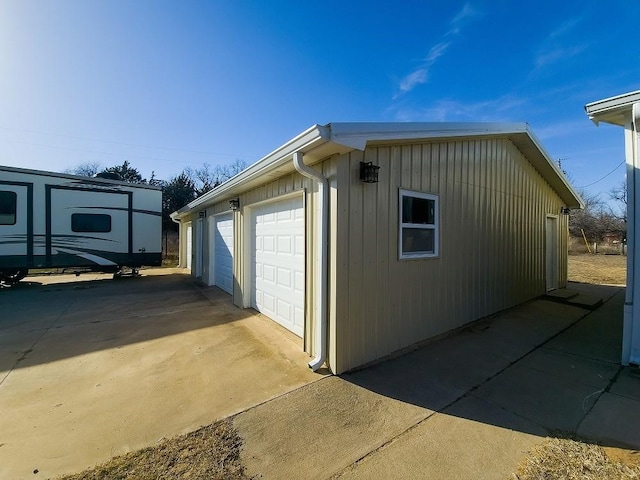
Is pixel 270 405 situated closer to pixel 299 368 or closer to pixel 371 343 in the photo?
pixel 299 368

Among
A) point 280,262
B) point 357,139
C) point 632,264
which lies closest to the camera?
point 357,139

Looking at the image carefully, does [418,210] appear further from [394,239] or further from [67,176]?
[67,176]

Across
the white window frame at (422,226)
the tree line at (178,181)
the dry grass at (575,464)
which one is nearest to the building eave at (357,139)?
the white window frame at (422,226)

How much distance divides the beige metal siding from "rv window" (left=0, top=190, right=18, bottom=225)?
11.4 metres

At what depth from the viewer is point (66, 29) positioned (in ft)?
17.6

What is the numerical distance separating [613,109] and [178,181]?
26045 millimetres

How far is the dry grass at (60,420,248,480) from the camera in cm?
187

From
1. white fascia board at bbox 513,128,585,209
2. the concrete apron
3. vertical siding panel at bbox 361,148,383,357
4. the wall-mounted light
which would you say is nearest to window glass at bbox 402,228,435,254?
vertical siding panel at bbox 361,148,383,357

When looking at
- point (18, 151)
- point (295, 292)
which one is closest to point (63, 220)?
point (295, 292)

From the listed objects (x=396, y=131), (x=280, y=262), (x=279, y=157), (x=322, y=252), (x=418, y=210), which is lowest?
(x=280, y=262)

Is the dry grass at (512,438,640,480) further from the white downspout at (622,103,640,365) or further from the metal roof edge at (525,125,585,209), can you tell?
the metal roof edge at (525,125,585,209)

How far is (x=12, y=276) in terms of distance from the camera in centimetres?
953

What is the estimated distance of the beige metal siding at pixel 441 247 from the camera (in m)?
3.41

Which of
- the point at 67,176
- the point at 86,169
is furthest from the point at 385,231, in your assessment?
the point at 86,169
